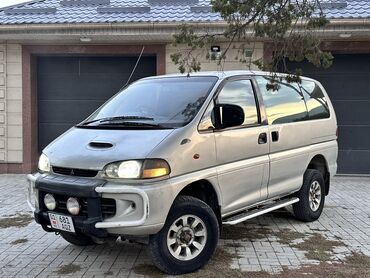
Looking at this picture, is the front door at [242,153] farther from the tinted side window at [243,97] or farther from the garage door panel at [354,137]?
the garage door panel at [354,137]

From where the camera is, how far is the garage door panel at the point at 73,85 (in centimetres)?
1132

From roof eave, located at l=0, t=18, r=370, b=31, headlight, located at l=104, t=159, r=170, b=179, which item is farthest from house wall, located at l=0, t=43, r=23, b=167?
headlight, located at l=104, t=159, r=170, b=179

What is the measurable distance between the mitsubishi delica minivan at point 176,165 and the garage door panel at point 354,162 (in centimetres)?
510

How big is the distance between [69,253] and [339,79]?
25.3 ft

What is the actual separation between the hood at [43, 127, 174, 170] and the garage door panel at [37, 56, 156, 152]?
664 cm

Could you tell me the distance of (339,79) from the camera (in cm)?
1088

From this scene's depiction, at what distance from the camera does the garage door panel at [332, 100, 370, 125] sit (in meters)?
10.8

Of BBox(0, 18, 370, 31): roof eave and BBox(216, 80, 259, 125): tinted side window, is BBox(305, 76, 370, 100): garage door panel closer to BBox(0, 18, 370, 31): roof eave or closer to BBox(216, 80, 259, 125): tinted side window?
BBox(0, 18, 370, 31): roof eave

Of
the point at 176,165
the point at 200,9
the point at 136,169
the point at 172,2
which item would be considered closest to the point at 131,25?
the point at 200,9

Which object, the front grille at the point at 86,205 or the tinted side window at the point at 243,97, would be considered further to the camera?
the tinted side window at the point at 243,97

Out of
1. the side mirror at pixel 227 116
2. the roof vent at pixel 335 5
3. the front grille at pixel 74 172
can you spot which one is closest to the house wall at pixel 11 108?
the roof vent at pixel 335 5

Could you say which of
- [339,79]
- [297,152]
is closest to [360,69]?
[339,79]

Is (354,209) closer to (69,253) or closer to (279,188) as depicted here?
(279,188)

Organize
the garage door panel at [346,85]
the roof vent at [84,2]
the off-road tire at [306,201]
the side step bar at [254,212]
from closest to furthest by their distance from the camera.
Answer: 1. the side step bar at [254,212]
2. the off-road tire at [306,201]
3. the garage door panel at [346,85]
4. the roof vent at [84,2]
